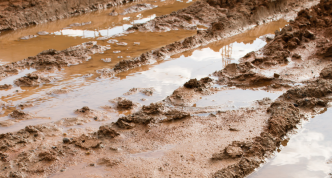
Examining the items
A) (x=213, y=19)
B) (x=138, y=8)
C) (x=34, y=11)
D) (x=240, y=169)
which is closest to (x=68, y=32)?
(x=34, y=11)

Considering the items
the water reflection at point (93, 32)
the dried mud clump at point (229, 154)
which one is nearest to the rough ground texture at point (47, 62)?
the water reflection at point (93, 32)

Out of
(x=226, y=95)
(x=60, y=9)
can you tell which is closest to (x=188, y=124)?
(x=226, y=95)

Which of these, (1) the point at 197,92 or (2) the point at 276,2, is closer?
(1) the point at 197,92

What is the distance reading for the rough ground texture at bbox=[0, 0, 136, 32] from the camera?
1051 cm

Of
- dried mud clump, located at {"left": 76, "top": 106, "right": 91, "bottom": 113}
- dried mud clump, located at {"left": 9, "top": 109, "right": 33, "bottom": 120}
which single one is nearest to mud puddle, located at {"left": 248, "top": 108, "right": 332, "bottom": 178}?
dried mud clump, located at {"left": 76, "top": 106, "right": 91, "bottom": 113}

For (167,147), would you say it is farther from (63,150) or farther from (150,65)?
(150,65)

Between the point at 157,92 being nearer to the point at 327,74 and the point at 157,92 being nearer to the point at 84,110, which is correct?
the point at 84,110

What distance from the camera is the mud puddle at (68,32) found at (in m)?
8.54

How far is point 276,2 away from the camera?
1234cm

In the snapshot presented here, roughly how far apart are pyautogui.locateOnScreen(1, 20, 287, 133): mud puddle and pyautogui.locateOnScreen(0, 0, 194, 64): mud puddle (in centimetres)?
187

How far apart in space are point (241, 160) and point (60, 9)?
10732 millimetres

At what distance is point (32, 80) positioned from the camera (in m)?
6.41

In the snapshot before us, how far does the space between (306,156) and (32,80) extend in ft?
18.3

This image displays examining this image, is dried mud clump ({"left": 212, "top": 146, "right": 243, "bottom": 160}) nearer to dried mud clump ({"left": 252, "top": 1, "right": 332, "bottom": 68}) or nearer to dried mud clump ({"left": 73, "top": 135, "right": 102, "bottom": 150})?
dried mud clump ({"left": 73, "top": 135, "right": 102, "bottom": 150})
